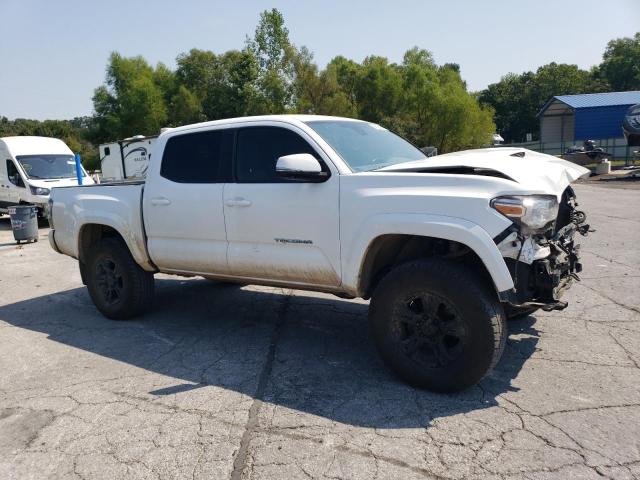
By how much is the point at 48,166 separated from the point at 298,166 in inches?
610

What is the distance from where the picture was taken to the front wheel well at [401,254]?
3750 millimetres

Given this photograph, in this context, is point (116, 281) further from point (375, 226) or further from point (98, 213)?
point (375, 226)

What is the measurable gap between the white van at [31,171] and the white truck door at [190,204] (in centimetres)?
1211

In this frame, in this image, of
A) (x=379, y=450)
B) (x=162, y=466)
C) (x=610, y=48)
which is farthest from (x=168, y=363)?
(x=610, y=48)

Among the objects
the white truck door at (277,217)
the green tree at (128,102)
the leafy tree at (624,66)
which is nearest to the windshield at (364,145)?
the white truck door at (277,217)

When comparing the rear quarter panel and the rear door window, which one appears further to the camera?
the rear quarter panel

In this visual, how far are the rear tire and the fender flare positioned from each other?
2640 mm

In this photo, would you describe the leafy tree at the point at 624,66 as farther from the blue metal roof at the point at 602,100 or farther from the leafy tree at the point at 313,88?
the leafy tree at the point at 313,88

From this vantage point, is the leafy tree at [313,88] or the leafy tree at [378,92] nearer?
the leafy tree at [313,88]

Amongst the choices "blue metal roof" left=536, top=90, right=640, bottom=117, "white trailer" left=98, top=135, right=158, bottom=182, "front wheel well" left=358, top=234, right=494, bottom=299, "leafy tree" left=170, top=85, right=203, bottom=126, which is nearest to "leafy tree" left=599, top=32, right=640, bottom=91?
→ "blue metal roof" left=536, top=90, right=640, bottom=117

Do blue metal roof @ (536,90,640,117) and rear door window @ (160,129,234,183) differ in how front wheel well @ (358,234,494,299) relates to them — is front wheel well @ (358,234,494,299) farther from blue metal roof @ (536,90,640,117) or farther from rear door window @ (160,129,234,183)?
blue metal roof @ (536,90,640,117)

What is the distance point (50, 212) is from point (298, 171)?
3.98m

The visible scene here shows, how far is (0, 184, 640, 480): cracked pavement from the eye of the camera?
296 cm

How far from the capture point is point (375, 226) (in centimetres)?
375
